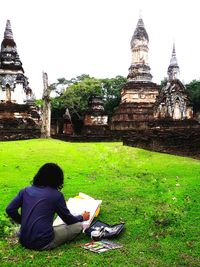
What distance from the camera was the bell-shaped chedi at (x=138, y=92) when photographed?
35816mm

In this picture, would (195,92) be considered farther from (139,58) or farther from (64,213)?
(64,213)

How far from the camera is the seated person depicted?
217 inches

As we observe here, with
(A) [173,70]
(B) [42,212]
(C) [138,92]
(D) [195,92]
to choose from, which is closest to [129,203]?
(B) [42,212]

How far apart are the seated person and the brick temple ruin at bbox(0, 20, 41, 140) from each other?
24.6 m

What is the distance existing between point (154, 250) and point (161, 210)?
2.05 m

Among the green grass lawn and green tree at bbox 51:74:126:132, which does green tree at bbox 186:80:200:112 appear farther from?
the green grass lawn

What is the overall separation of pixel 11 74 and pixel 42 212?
31.0 metres

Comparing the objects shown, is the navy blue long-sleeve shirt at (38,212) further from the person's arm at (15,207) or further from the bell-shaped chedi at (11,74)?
the bell-shaped chedi at (11,74)

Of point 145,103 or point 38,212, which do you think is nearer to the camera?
point 38,212

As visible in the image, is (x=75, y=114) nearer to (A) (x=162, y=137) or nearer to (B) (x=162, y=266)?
(A) (x=162, y=137)

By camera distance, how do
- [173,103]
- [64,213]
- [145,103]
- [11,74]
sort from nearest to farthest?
[64,213]
[11,74]
[173,103]
[145,103]

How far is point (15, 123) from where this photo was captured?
31047 mm

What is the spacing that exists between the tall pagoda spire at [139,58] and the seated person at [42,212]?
3385 cm

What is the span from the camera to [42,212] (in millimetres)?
5531
